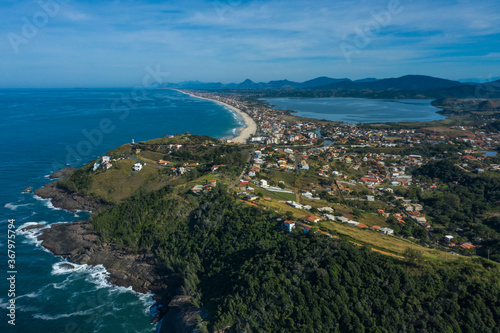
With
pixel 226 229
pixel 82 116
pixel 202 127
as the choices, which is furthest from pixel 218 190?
pixel 82 116

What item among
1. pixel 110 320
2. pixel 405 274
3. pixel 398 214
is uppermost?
pixel 405 274

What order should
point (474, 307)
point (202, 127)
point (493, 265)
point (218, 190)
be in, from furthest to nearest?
point (202, 127) → point (218, 190) → point (493, 265) → point (474, 307)

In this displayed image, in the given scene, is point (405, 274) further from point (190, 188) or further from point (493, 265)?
point (190, 188)

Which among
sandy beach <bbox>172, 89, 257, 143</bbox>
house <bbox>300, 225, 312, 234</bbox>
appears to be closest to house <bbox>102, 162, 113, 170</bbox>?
sandy beach <bbox>172, 89, 257, 143</bbox>

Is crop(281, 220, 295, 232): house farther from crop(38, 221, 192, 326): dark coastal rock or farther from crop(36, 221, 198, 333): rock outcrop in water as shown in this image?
crop(38, 221, 192, 326): dark coastal rock

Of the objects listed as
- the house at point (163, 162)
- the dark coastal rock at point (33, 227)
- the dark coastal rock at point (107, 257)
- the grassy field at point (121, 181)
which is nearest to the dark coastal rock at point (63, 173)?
the grassy field at point (121, 181)

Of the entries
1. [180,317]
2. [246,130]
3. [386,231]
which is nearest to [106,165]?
[180,317]
